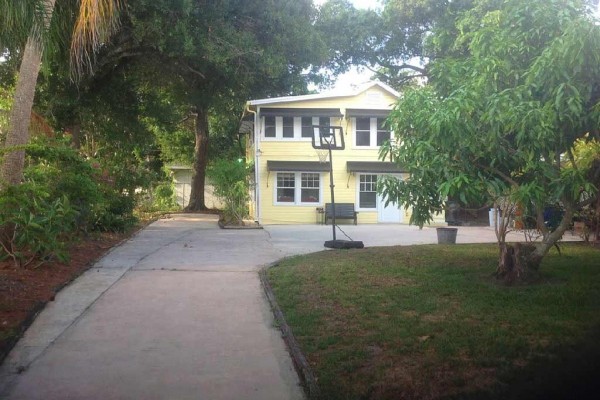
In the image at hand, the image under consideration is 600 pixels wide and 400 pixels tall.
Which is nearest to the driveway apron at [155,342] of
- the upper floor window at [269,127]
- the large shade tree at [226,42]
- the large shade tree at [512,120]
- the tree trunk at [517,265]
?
the large shade tree at [512,120]

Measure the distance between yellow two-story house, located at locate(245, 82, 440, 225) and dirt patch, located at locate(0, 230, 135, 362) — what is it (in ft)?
37.2

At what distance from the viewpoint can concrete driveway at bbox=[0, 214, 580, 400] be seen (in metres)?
4.67

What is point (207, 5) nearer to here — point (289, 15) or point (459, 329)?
point (289, 15)

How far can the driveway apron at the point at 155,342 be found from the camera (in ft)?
15.3

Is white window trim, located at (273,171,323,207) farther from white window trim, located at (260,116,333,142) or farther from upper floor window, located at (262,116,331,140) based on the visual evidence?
upper floor window, located at (262,116,331,140)

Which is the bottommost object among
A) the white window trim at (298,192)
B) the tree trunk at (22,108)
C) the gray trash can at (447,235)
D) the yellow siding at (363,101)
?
the gray trash can at (447,235)

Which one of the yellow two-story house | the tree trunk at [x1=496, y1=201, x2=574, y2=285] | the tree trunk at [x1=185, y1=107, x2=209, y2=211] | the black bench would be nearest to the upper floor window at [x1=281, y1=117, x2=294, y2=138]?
the yellow two-story house

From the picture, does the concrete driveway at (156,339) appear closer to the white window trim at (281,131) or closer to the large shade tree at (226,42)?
the large shade tree at (226,42)

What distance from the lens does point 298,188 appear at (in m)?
23.5

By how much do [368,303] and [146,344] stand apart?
2836mm

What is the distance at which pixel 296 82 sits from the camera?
23.7 metres

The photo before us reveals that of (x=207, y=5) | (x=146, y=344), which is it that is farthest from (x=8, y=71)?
(x=146, y=344)

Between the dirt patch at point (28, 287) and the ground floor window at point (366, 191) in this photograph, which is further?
the ground floor window at point (366, 191)

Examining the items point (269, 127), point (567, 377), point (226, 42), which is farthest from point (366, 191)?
point (567, 377)
